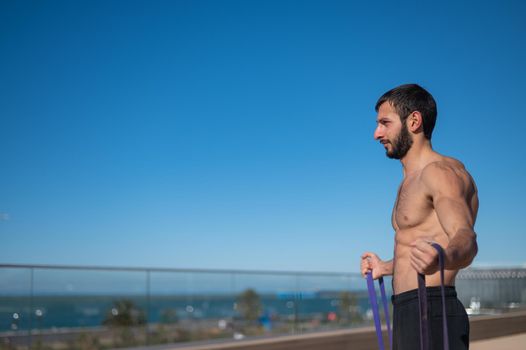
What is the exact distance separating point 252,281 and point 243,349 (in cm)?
248

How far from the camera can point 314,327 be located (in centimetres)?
891

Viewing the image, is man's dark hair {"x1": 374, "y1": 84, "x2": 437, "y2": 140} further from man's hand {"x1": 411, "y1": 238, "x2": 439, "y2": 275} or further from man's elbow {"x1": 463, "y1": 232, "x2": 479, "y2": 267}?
man's hand {"x1": 411, "y1": 238, "x2": 439, "y2": 275}

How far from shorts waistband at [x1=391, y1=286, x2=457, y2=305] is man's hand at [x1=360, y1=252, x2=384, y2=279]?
18cm

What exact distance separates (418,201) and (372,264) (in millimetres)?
432

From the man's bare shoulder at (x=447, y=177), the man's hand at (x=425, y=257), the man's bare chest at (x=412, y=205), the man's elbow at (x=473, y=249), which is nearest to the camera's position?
the man's hand at (x=425, y=257)

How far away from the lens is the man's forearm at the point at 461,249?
77.6 inches

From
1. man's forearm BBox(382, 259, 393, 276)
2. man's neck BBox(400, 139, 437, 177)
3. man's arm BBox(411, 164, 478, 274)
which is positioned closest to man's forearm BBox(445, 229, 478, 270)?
man's arm BBox(411, 164, 478, 274)

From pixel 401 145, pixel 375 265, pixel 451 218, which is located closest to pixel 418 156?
pixel 401 145

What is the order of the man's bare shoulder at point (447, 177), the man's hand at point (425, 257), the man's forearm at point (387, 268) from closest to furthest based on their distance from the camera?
the man's hand at point (425, 257) < the man's bare shoulder at point (447, 177) < the man's forearm at point (387, 268)

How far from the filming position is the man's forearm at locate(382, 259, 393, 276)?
2.65 metres

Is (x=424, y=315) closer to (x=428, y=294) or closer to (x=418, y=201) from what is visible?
(x=428, y=294)

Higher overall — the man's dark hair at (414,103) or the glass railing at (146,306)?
the man's dark hair at (414,103)

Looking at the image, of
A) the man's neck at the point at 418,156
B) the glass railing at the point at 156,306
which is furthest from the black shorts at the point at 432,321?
the glass railing at the point at 156,306

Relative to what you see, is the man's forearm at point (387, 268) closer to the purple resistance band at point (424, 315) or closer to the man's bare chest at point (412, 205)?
the man's bare chest at point (412, 205)
